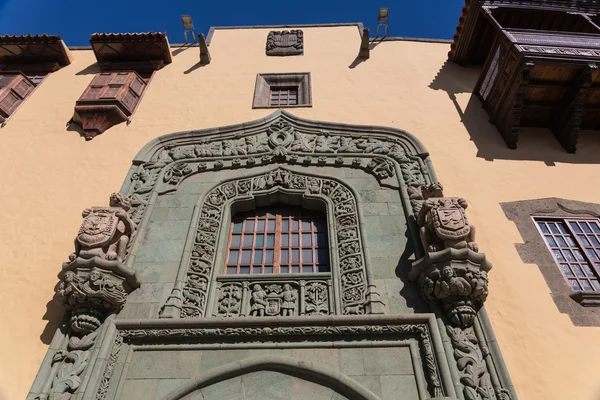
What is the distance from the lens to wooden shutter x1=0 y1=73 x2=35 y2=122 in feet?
34.9

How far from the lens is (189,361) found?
569 centimetres

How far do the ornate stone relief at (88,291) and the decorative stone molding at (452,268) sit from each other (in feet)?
13.9

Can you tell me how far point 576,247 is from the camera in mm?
7375

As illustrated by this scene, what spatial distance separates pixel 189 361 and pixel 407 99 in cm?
802

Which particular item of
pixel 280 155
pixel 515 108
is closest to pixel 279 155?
pixel 280 155

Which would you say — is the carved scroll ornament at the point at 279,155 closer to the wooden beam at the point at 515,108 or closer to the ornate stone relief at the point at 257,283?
the ornate stone relief at the point at 257,283

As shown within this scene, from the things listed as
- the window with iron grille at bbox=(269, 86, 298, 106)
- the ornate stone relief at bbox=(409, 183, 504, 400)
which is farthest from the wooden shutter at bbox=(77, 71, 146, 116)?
the ornate stone relief at bbox=(409, 183, 504, 400)

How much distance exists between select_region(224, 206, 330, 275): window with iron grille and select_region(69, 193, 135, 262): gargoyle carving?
1.67 metres

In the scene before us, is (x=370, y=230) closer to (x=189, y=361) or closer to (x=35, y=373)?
(x=189, y=361)

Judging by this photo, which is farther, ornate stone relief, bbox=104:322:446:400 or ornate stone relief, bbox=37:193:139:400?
ornate stone relief, bbox=104:322:446:400

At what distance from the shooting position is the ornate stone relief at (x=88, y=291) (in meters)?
5.53

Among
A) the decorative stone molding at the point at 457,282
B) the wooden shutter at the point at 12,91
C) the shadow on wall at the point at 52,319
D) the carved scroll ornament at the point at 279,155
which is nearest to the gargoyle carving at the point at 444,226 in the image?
the decorative stone molding at the point at 457,282

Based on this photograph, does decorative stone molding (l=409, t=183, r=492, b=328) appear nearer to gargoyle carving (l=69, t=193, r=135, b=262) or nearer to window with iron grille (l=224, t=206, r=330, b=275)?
window with iron grille (l=224, t=206, r=330, b=275)

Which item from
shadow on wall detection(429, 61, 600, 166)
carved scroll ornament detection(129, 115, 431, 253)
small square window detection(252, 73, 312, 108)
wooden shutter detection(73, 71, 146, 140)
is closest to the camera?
carved scroll ornament detection(129, 115, 431, 253)
